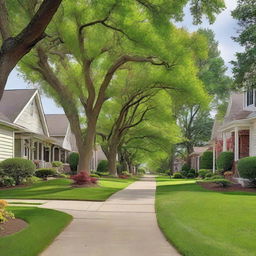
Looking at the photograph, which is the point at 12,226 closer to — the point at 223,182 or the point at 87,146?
the point at 223,182

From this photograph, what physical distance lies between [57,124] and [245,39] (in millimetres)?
31320

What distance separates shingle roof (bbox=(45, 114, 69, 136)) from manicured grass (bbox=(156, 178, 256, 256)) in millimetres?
30055

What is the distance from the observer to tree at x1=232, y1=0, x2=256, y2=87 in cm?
1461

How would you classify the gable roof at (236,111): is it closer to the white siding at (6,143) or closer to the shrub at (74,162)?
the white siding at (6,143)

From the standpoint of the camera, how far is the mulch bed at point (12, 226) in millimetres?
7406

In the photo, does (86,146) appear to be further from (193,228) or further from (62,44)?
(193,228)

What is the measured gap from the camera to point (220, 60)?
5200cm

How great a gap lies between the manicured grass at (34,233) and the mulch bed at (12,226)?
15 cm

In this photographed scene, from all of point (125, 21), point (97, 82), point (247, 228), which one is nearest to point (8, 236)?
point (247, 228)

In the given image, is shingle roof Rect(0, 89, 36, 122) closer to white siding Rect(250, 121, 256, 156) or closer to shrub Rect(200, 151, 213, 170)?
white siding Rect(250, 121, 256, 156)

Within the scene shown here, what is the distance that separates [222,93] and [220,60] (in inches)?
201

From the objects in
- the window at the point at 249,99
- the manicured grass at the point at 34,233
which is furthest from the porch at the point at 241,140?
the manicured grass at the point at 34,233

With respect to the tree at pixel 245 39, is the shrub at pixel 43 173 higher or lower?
lower

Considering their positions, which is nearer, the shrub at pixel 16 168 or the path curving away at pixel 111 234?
the path curving away at pixel 111 234
